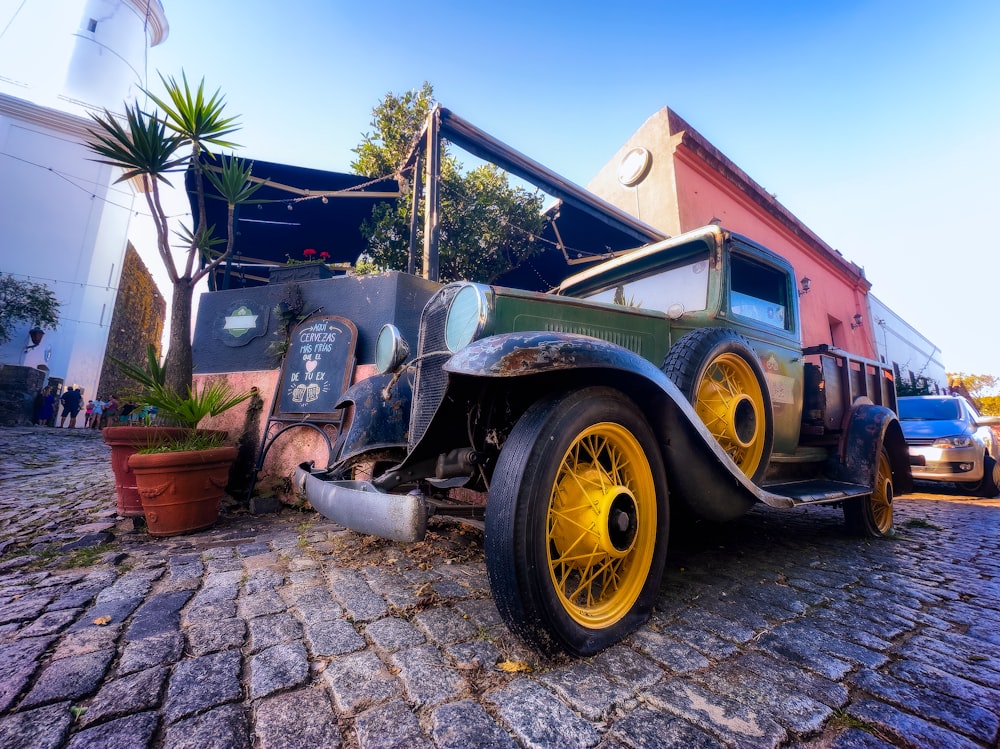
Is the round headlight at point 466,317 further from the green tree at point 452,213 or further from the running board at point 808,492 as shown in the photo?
the green tree at point 452,213

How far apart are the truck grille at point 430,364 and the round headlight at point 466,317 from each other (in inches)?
2.6

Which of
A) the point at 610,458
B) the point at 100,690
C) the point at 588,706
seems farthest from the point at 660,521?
the point at 100,690

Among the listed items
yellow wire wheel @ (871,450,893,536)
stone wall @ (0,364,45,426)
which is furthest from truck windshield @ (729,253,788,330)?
stone wall @ (0,364,45,426)

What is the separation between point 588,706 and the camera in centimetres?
116

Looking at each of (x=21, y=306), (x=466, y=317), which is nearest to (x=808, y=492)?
(x=466, y=317)

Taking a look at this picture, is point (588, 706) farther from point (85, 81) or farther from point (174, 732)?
point (85, 81)

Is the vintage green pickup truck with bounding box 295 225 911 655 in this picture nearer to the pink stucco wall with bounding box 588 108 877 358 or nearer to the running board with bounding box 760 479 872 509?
the running board with bounding box 760 479 872 509

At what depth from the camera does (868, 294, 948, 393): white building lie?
542 inches

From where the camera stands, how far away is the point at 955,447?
20.6ft

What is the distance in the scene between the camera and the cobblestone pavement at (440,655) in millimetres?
1076

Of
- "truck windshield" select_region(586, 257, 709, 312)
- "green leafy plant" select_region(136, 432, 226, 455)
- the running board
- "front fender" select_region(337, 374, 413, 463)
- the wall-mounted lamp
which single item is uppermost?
the wall-mounted lamp

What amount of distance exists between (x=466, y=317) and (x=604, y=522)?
1.18 m

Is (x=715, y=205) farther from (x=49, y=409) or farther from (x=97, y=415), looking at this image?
(x=97, y=415)

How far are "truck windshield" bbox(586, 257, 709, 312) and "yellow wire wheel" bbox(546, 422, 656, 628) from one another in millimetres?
1547
